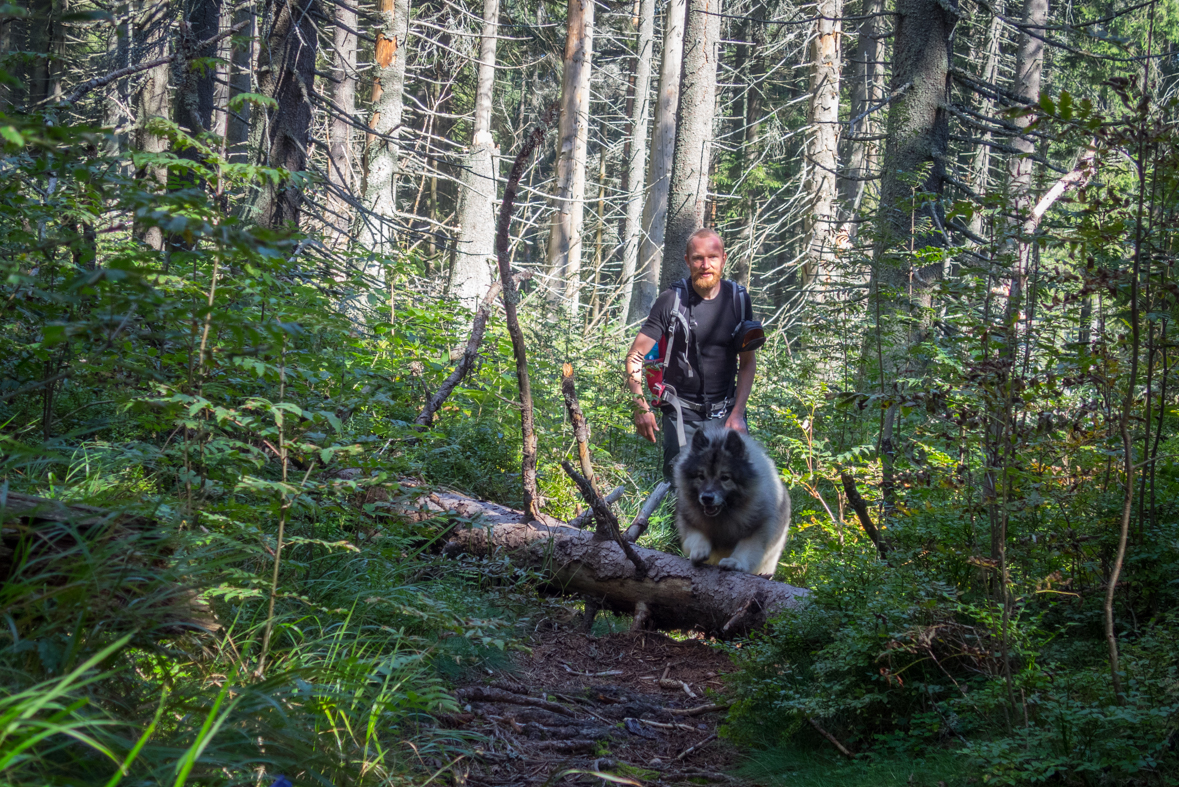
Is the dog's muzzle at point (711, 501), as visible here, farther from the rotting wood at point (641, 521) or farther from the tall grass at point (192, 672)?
the tall grass at point (192, 672)

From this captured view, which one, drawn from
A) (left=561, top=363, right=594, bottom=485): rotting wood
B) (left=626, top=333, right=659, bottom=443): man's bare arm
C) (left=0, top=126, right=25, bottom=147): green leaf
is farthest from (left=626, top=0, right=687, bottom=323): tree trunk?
(left=0, top=126, right=25, bottom=147): green leaf

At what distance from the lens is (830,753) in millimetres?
3549

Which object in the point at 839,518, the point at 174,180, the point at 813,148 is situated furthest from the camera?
the point at 813,148

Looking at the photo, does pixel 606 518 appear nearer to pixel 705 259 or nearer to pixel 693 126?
pixel 705 259

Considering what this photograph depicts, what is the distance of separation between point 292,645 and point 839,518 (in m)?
5.28

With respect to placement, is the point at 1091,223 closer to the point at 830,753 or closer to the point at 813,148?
the point at 830,753

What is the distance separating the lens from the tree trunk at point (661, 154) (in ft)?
57.6

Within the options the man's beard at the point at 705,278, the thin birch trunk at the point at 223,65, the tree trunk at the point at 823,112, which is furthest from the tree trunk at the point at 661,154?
the man's beard at the point at 705,278

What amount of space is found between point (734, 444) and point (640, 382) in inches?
41.0

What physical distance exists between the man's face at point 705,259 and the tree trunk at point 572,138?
934cm

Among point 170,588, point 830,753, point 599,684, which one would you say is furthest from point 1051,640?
point 170,588

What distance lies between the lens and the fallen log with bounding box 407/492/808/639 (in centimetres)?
555

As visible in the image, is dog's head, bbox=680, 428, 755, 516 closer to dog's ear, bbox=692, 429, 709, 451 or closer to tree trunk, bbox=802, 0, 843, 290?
dog's ear, bbox=692, 429, 709, 451

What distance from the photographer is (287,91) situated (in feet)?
24.2
